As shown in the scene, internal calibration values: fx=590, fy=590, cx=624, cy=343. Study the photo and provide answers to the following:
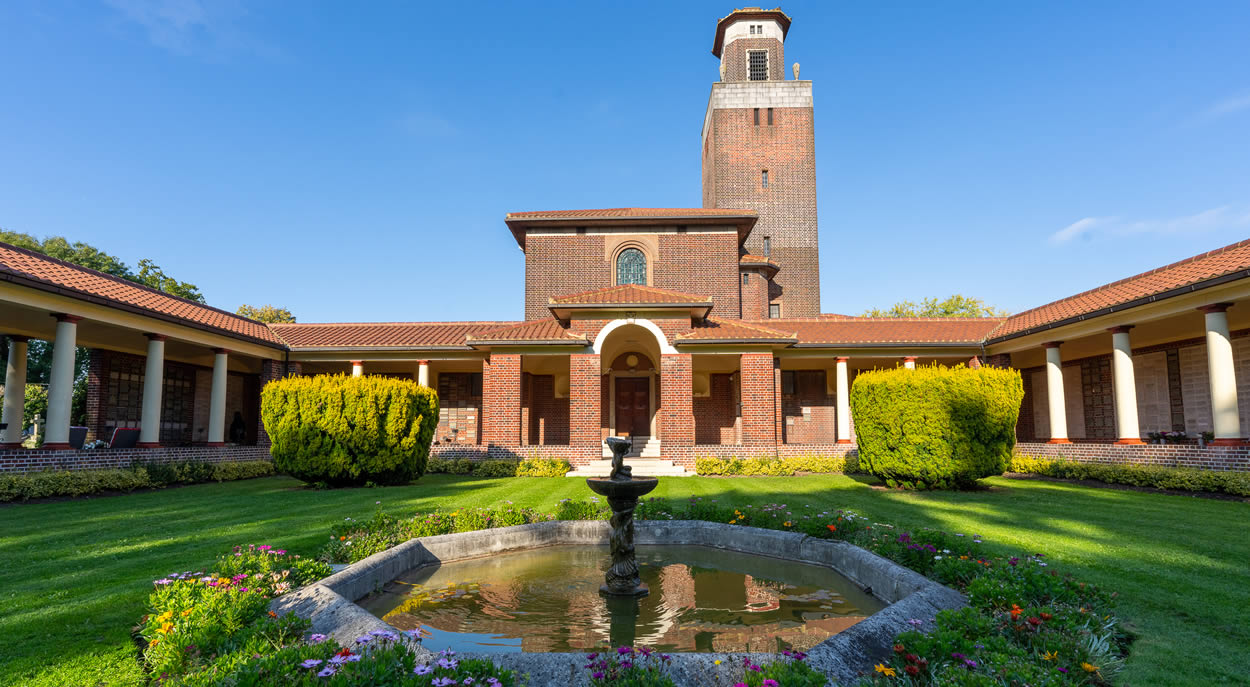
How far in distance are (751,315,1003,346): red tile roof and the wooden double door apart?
592 centimetres

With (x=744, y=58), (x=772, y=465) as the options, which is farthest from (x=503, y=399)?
(x=744, y=58)

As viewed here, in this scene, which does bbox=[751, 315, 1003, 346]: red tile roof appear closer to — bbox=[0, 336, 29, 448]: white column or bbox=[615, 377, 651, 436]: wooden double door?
bbox=[615, 377, 651, 436]: wooden double door

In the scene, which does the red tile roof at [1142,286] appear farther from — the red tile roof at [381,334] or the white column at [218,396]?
the white column at [218,396]

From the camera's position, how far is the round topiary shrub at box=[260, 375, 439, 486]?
14477 millimetres

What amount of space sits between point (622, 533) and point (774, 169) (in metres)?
31.4

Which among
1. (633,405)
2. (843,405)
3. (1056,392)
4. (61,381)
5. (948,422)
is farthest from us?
(633,405)

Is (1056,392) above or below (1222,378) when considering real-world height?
below

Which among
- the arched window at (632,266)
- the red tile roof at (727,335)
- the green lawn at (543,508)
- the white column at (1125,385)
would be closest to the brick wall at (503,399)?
the green lawn at (543,508)

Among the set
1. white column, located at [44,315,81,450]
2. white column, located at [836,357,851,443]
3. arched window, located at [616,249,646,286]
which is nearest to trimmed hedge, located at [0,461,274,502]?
white column, located at [44,315,81,450]

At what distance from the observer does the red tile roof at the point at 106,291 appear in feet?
43.4

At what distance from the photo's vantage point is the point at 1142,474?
45.6 feet

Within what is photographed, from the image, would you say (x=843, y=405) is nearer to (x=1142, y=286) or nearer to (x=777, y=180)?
(x=1142, y=286)

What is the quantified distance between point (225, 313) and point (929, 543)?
24090mm

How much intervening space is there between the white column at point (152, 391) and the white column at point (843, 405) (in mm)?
22207
